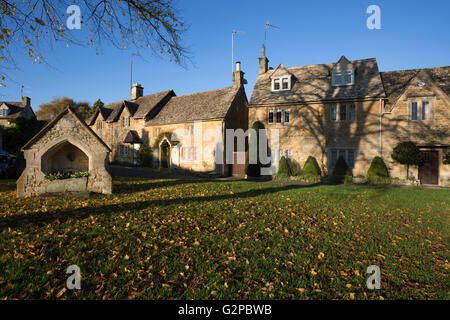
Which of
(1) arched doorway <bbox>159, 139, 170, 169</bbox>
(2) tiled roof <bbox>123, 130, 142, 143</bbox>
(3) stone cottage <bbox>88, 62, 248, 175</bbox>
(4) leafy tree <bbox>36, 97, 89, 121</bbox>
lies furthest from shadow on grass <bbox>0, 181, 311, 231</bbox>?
(4) leafy tree <bbox>36, 97, 89, 121</bbox>

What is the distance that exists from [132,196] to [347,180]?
58.2 feet

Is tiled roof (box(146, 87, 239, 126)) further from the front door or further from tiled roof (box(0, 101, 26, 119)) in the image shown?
tiled roof (box(0, 101, 26, 119))

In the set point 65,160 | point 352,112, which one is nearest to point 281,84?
point 352,112

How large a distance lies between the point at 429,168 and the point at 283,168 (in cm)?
1222

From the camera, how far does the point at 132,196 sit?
10.2 meters

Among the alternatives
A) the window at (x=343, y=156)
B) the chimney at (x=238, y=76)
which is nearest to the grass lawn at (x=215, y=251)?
the window at (x=343, y=156)

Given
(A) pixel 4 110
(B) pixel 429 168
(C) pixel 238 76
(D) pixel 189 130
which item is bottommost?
(B) pixel 429 168

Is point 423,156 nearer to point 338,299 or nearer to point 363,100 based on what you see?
point 363,100

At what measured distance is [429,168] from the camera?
1906 centimetres

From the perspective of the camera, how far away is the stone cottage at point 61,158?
9562mm

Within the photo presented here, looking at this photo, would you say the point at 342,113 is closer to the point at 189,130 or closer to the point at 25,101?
the point at 189,130

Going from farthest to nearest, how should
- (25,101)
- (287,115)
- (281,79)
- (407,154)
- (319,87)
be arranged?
(25,101), (281,79), (287,115), (319,87), (407,154)

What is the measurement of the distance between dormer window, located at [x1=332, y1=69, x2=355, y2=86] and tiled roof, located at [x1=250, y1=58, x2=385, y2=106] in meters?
0.47

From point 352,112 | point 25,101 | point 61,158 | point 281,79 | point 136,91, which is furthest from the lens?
point 25,101
